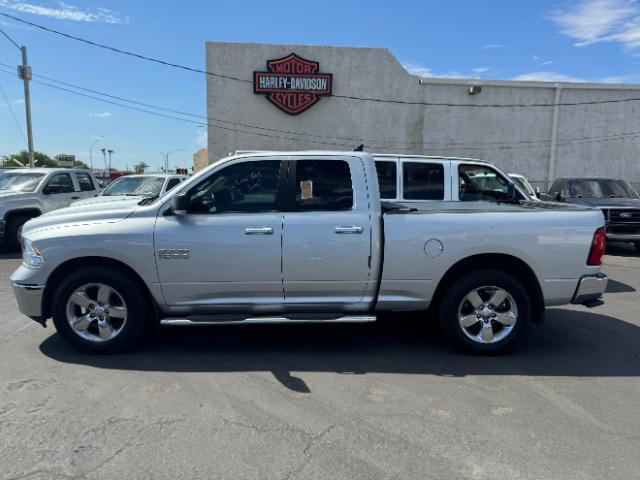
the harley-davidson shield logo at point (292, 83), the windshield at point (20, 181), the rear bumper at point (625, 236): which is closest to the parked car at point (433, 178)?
the rear bumper at point (625, 236)

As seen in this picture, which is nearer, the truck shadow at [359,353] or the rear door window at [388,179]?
the truck shadow at [359,353]

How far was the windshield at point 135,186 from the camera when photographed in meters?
10.2

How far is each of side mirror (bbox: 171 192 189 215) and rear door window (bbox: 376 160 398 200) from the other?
3.64 meters

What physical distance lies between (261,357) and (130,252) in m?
1.55

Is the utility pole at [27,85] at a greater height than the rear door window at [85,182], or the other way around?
the utility pole at [27,85]

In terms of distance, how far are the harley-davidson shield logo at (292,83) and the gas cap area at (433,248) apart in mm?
21264

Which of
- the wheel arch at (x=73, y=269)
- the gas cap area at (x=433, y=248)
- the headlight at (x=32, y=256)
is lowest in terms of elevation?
the wheel arch at (x=73, y=269)

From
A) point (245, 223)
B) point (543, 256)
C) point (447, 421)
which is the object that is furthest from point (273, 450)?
point (543, 256)

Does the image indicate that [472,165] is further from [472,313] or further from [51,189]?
[51,189]

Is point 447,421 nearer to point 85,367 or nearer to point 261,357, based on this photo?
point 261,357

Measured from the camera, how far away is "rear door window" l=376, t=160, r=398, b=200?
6957 millimetres

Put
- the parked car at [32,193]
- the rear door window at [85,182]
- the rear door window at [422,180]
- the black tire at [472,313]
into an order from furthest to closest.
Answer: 1. the rear door window at [85,182]
2. the parked car at [32,193]
3. the rear door window at [422,180]
4. the black tire at [472,313]

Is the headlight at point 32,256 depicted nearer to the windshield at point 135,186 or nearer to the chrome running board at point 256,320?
the chrome running board at point 256,320

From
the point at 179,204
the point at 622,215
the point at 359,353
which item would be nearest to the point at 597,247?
the point at 359,353
